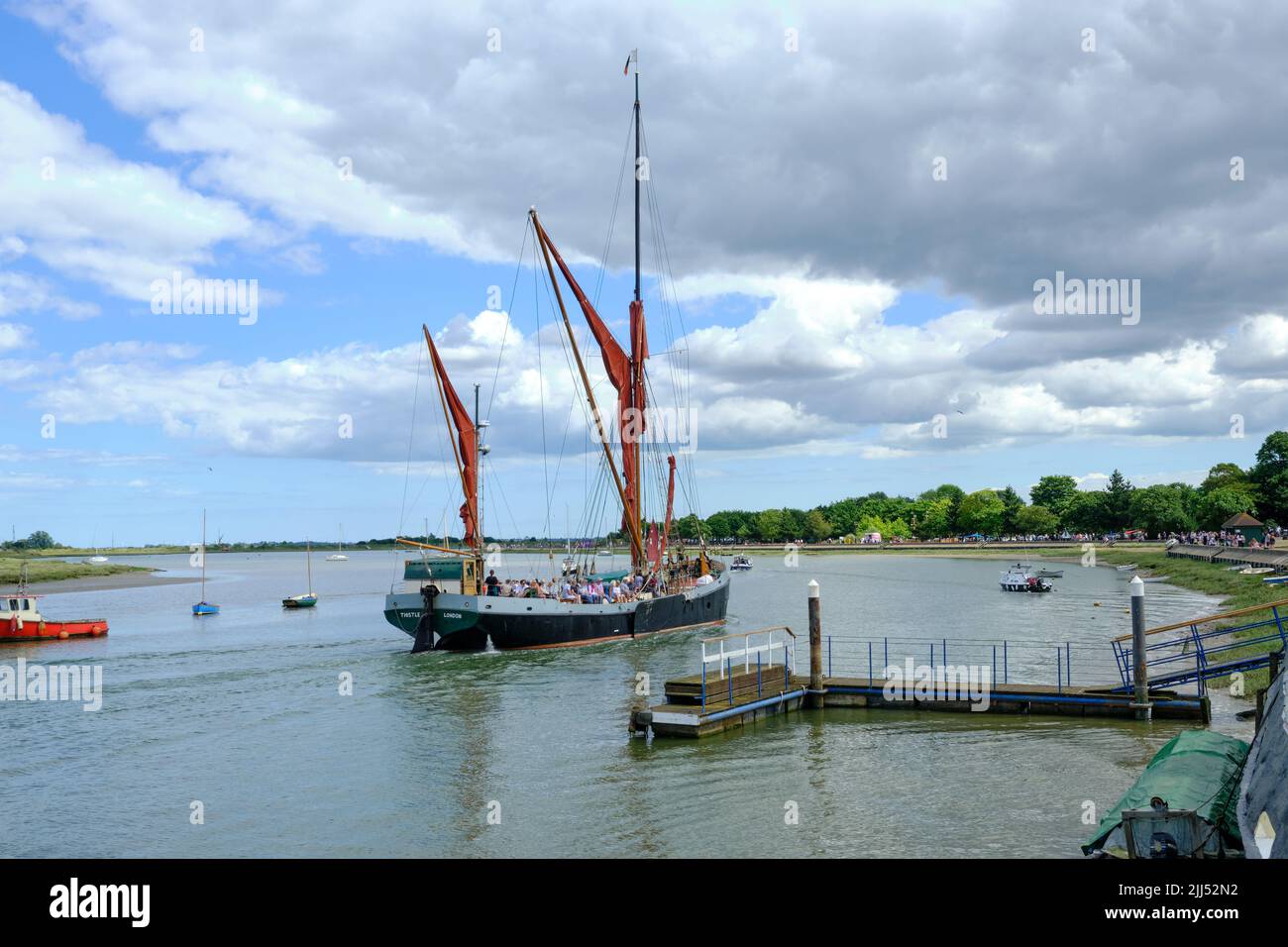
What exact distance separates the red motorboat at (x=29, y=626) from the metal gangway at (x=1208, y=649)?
199 feet

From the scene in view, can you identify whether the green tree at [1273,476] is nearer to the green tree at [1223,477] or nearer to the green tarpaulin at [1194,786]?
the green tree at [1223,477]

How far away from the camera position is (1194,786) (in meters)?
17.2

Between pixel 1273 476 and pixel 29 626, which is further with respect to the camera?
pixel 1273 476

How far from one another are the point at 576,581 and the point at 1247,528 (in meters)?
93.8

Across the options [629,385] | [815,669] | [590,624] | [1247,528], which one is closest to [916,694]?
[815,669]

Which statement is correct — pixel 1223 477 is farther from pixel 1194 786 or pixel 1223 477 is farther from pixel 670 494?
pixel 1194 786

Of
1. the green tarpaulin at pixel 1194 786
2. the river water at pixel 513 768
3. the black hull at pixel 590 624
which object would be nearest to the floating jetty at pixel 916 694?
the river water at pixel 513 768

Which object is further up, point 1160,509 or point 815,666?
point 1160,509

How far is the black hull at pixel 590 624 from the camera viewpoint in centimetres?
5222

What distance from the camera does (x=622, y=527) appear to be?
73.2 meters

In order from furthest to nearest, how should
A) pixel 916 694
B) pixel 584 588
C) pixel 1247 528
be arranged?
pixel 1247 528 → pixel 584 588 → pixel 916 694

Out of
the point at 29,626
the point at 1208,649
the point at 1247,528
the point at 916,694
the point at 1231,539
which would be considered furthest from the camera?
the point at 1231,539

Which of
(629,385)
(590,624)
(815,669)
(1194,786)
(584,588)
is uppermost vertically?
(629,385)
